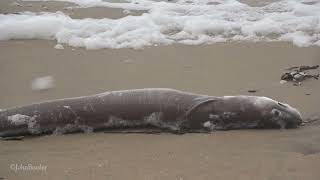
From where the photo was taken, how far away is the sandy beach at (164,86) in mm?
3359

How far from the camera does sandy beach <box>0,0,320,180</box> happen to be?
132 inches

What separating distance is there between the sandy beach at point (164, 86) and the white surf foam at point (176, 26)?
0.77 ft

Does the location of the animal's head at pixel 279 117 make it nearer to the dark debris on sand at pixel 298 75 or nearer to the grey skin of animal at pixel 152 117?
the grey skin of animal at pixel 152 117

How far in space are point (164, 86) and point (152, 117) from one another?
3.64 feet

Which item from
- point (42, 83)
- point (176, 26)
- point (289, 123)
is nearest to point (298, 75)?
point (289, 123)

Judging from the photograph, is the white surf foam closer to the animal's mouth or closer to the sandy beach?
the sandy beach

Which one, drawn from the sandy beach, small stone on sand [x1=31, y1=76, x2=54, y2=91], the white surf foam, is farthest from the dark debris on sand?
small stone on sand [x1=31, y1=76, x2=54, y2=91]

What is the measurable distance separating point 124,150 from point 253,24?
4006 mm

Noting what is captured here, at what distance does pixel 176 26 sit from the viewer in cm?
734

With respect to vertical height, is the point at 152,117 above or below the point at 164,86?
above

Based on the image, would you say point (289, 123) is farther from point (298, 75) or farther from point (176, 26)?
point (176, 26)

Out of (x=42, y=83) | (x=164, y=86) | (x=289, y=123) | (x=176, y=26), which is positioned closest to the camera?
(x=289, y=123)

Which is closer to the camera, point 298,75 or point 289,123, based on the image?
point 289,123

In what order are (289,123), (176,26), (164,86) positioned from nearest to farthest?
(289,123) < (164,86) < (176,26)
